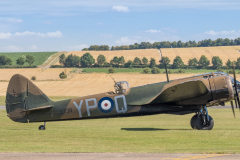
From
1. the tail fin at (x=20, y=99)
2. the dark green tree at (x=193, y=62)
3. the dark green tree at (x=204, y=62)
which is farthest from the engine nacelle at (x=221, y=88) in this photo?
the dark green tree at (x=193, y=62)

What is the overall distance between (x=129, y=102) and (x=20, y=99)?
5.71 m

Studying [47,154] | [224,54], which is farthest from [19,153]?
[224,54]

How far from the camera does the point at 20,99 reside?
17.2 meters

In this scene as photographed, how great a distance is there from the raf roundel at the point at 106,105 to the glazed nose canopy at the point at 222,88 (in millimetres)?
5238

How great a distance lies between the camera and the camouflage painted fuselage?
16.7 meters

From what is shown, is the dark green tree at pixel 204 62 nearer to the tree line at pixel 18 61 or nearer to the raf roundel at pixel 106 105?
the tree line at pixel 18 61

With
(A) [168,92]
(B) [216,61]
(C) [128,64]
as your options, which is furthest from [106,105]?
(C) [128,64]

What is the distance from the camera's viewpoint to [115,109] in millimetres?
17359

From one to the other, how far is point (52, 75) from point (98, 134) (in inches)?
3215

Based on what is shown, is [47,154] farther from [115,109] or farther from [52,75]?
[52,75]

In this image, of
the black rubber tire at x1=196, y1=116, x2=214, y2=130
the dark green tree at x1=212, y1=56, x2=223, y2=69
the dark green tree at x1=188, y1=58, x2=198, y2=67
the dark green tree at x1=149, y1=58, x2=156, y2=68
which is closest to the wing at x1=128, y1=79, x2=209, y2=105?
the black rubber tire at x1=196, y1=116, x2=214, y2=130

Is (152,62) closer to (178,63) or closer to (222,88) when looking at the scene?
(178,63)

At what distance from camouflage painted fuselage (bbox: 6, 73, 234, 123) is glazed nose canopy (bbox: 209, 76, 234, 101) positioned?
0.05m

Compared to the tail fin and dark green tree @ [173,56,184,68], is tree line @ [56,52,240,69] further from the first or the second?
the tail fin
